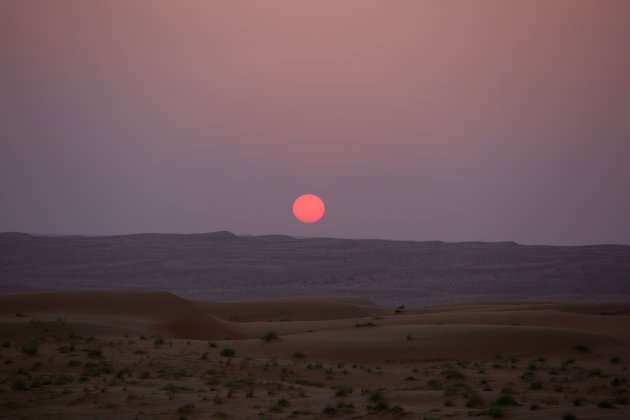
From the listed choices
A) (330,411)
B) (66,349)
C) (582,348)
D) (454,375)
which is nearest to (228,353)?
(66,349)

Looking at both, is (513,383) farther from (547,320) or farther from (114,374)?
(547,320)

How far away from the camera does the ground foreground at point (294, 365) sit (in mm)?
14945

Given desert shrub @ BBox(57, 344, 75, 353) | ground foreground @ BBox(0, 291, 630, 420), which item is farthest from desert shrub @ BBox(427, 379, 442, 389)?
desert shrub @ BBox(57, 344, 75, 353)

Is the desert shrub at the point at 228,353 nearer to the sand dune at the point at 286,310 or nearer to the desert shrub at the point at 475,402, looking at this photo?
the desert shrub at the point at 475,402

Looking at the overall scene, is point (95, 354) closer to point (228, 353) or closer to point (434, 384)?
→ point (228, 353)

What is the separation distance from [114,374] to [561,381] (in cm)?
1172

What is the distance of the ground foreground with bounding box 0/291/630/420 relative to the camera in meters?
14.9

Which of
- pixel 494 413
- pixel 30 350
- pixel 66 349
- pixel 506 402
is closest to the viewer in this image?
pixel 494 413

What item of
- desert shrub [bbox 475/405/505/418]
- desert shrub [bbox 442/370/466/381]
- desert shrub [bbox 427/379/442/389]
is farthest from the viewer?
desert shrub [bbox 442/370/466/381]

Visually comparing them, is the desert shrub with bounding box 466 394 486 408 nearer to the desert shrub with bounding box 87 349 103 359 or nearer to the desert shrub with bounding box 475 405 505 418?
the desert shrub with bounding box 475 405 505 418

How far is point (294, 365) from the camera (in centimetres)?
2239

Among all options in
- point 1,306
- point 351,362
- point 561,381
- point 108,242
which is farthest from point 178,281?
point 561,381

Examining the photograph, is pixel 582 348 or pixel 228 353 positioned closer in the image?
pixel 228 353

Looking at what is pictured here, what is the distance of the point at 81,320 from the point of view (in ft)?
96.1
